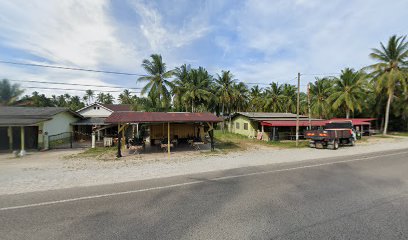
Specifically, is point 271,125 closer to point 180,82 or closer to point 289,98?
point 180,82

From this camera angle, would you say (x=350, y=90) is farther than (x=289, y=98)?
No

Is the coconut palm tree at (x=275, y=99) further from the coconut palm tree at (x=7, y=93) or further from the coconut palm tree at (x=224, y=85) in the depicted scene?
the coconut palm tree at (x=7, y=93)

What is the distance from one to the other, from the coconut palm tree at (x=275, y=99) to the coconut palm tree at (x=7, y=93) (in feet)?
122

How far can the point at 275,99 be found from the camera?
38875 mm

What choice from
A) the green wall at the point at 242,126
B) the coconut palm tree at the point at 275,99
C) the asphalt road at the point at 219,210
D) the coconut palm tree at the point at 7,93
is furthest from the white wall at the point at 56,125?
the coconut palm tree at the point at 275,99

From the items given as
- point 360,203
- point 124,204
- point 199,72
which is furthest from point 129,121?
point 199,72

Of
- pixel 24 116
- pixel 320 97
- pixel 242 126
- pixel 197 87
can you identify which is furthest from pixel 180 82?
pixel 320 97

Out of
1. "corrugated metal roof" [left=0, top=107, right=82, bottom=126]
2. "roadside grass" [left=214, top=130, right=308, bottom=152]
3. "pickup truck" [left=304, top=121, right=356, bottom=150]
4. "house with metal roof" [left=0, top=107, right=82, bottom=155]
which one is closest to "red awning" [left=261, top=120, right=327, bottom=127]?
"roadside grass" [left=214, top=130, right=308, bottom=152]

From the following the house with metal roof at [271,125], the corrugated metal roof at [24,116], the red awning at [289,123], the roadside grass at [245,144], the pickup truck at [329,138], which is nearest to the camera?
the corrugated metal roof at [24,116]

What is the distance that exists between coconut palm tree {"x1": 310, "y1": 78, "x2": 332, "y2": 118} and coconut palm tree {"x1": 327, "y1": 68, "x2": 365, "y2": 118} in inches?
138

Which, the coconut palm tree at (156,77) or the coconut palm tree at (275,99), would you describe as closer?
the coconut palm tree at (156,77)

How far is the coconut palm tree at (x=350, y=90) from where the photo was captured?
1040 inches

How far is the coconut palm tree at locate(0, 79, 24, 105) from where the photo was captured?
10.5 metres

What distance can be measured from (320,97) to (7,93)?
131 ft
